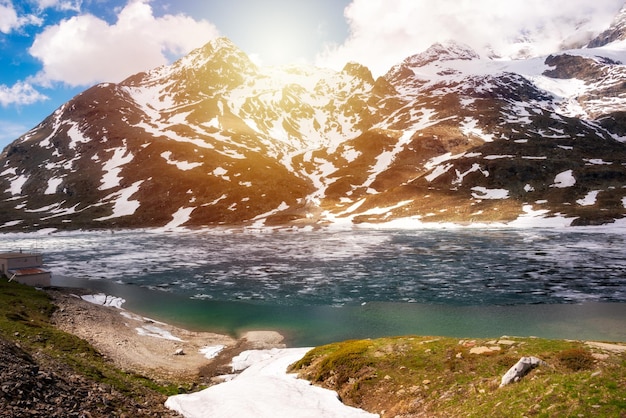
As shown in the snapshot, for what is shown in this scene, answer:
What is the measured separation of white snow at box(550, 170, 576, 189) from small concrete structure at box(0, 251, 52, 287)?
183 meters

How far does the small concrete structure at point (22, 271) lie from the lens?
174 feet

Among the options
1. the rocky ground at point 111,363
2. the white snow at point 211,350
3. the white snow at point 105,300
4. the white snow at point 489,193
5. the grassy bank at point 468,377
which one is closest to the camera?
the grassy bank at point 468,377

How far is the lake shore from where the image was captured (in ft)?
97.1

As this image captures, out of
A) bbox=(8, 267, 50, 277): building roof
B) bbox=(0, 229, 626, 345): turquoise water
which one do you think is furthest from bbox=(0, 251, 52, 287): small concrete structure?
bbox=(0, 229, 626, 345): turquoise water

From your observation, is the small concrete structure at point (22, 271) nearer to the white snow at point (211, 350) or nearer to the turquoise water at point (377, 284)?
the turquoise water at point (377, 284)

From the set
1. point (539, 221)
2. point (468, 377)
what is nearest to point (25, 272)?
point (468, 377)

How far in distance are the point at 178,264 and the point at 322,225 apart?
8091 cm

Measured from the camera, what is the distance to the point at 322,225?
158 metres

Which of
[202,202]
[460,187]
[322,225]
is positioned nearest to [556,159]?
[460,187]

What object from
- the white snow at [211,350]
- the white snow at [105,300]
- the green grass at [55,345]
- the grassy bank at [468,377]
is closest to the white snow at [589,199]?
the grassy bank at [468,377]

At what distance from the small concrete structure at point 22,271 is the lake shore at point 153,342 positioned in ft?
34.7

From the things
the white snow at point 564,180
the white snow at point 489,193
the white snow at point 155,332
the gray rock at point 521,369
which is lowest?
the white snow at point 155,332

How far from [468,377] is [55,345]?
85.7 feet

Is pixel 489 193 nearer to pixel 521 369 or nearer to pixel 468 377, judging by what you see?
pixel 468 377
